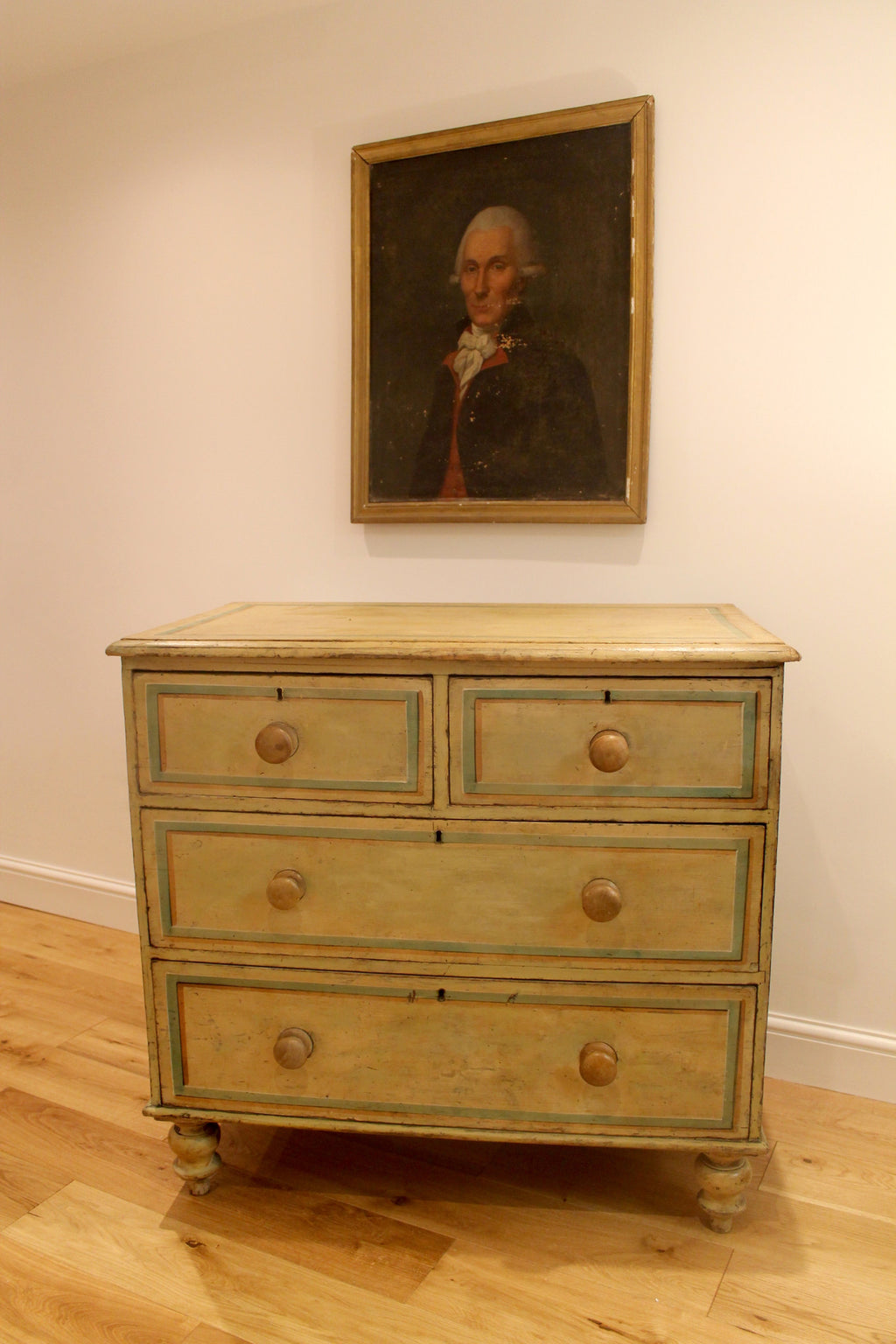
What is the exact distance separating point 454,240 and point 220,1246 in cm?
203

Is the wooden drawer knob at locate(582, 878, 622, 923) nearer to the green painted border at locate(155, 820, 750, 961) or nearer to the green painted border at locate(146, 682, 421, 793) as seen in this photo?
the green painted border at locate(155, 820, 750, 961)

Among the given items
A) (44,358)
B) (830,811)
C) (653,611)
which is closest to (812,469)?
(653,611)

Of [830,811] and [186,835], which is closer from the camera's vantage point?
[186,835]

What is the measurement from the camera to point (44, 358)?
2.68 m

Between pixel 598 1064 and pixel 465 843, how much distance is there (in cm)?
41

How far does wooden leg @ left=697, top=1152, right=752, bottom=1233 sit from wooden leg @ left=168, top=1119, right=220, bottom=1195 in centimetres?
86

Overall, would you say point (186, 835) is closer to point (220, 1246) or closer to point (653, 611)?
point (220, 1246)

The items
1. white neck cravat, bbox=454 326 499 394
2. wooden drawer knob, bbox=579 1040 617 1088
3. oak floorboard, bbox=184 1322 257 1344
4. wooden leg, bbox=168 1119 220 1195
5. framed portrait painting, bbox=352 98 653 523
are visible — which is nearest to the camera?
oak floorboard, bbox=184 1322 257 1344

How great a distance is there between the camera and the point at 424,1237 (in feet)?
5.30

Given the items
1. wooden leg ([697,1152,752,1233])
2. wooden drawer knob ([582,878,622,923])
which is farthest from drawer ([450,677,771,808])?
wooden leg ([697,1152,752,1233])

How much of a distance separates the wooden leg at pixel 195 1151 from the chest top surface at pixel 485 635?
85 centimetres

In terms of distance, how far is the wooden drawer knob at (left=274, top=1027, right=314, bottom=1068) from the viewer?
159 centimetres

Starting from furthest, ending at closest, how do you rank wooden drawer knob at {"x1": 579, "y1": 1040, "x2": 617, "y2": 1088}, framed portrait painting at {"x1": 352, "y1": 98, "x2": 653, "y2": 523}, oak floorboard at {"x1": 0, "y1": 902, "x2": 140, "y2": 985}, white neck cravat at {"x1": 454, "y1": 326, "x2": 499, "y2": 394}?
oak floorboard at {"x1": 0, "y1": 902, "x2": 140, "y2": 985} → white neck cravat at {"x1": 454, "y1": 326, "x2": 499, "y2": 394} → framed portrait painting at {"x1": 352, "y1": 98, "x2": 653, "y2": 523} → wooden drawer knob at {"x1": 579, "y1": 1040, "x2": 617, "y2": 1088}

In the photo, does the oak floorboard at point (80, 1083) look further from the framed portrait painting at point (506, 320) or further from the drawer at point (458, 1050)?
the framed portrait painting at point (506, 320)
